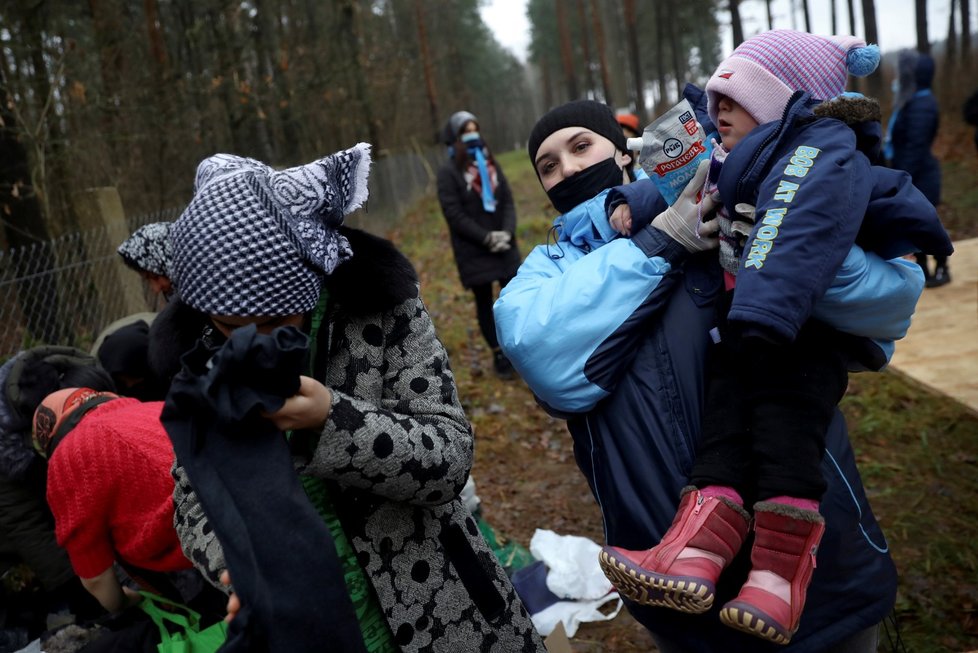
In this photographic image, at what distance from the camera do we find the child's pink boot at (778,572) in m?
1.53

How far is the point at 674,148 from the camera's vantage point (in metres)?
1.84

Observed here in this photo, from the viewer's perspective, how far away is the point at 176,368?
6.01 feet

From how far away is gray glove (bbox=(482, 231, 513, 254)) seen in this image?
6539mm

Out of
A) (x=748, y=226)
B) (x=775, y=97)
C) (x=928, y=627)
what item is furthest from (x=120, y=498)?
(x=928, y=627)

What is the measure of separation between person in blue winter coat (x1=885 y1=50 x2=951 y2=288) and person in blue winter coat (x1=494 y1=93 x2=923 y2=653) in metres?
6.92

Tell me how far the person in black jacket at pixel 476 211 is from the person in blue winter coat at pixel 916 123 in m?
4.25

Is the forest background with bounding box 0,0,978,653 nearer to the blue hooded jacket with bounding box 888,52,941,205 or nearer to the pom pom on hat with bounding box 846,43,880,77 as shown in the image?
the pom pom on hat with bounding box 846,43,880,77

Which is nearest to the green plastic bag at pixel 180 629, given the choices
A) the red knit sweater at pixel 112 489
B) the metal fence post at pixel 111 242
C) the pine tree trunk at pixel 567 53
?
the red knit sweater at pixel 112 489

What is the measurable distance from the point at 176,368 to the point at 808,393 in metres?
1.56

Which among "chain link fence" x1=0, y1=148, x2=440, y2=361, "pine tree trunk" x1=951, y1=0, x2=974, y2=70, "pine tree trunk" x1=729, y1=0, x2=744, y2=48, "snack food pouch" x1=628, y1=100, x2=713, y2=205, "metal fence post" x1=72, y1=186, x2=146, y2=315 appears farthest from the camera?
"pine tree trunk" x1=951, y1=0, x2=974, y2=70

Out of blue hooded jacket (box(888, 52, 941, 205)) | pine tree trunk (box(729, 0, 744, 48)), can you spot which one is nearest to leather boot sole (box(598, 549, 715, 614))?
blue hooded jacket (box(888, 52, 941, 205))

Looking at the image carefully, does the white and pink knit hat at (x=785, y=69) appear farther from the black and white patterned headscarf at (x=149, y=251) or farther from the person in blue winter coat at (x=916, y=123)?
the person in blue winter coat at (x=916, y=123)

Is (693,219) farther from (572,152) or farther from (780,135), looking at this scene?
(572,152)

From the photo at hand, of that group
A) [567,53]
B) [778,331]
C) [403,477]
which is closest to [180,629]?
[403,477]
